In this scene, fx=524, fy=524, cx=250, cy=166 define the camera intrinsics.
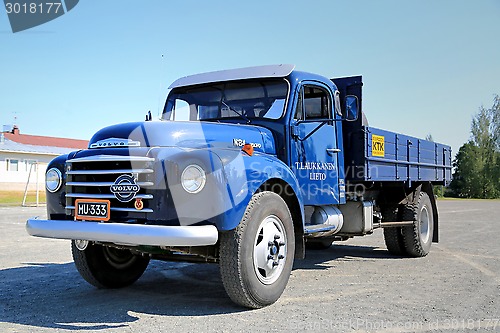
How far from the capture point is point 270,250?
505 centimetres

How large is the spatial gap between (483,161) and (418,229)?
5839cm

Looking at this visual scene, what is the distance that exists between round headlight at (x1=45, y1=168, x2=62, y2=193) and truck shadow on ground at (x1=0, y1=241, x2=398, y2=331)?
44.8 inches

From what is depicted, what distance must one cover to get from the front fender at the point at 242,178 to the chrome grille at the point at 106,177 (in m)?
0.67

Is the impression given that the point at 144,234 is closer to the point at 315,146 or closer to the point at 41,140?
the point at 315,146

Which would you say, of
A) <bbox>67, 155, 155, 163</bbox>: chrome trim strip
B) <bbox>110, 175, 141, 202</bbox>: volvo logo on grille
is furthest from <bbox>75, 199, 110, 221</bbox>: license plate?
<bbox>67, 155, 155, 163</bbox>: chrome trim strip

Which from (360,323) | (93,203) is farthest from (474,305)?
(93,203)

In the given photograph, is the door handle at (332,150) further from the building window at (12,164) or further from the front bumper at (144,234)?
the building window at (12,164)

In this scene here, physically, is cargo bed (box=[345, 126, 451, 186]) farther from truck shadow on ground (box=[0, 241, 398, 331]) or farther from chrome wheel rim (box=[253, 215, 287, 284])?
chrome wheel rim (box=[253, 215, 287, 284])

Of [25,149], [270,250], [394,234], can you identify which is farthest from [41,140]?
[270,250]

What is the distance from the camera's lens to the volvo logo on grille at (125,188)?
4.66m

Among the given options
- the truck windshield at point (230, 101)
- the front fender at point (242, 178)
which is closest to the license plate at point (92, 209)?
the front fender at point (242, 178)

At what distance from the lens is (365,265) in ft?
25.7

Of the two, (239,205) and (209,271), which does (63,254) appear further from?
(239,205)

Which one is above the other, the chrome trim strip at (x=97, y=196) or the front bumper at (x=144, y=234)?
the chrome trim strip at (x=97, y=196)
